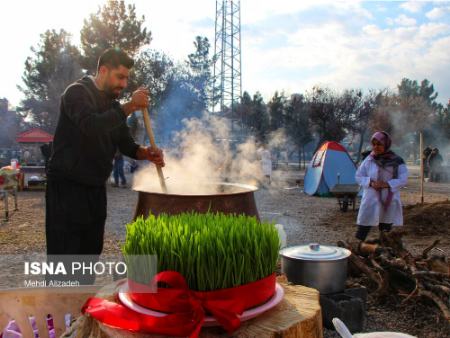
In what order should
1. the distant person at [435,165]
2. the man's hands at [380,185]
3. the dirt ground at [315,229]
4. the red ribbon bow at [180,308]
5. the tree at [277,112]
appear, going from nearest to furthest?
the red ribbon bow at [180,308] → the dirt ground at [315,229] → the man's hands at [380,185] → the distant person at [435,165] → the tree at [277,112]

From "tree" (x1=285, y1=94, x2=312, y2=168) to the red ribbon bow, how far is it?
100 feet

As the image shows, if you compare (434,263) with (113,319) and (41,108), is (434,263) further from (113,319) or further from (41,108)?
(41,108)

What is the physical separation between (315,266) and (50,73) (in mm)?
34103

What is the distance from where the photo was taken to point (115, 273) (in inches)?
118

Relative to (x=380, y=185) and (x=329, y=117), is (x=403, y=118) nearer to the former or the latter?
(x=329, y=117)

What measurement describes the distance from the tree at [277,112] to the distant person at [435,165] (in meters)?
13.9

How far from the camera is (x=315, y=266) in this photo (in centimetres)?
265

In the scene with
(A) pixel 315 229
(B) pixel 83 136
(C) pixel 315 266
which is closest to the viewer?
(B) pixel 83 136

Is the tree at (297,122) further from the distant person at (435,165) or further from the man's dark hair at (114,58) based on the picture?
the man's dark hair at (114,58)

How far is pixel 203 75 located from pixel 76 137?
2812 centimetres

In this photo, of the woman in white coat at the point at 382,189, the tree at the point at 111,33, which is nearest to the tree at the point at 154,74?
the tree at the point at 111,33

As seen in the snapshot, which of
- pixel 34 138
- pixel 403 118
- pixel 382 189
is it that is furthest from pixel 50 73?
pixel 382 189

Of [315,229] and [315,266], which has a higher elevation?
[315,266]

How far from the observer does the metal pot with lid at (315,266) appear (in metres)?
2.65
